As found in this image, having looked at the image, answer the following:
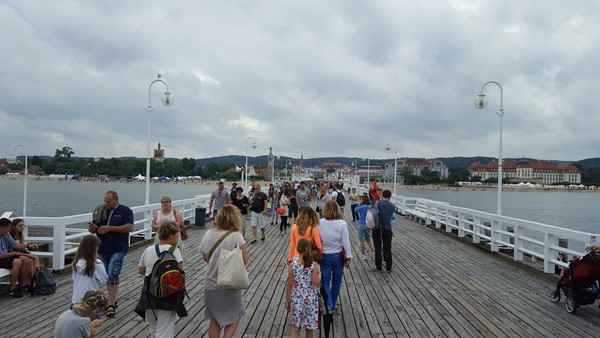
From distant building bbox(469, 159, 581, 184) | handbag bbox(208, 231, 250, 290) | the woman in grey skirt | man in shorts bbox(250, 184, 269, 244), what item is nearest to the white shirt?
the woman in grey skirt

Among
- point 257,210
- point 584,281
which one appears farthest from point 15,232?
point 584,281

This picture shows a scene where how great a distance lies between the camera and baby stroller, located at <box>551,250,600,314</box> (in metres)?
5.54

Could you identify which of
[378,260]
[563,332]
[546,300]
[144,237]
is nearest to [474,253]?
[378,260]

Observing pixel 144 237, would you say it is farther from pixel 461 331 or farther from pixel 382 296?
pixel 461 331

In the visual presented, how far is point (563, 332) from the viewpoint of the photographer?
509cm

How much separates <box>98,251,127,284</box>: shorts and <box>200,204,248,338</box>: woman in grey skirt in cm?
187

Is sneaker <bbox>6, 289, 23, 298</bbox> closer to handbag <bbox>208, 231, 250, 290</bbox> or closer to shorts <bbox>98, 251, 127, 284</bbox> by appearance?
shorts <bbox>98, 251, 127, 284</bbox>

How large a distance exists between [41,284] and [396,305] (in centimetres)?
480

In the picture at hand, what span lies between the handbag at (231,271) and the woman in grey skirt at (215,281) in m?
0.09

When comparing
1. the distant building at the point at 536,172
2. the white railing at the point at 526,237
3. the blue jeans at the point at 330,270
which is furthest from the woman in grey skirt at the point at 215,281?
the distant building at the point at 536,172

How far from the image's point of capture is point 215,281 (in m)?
3.85

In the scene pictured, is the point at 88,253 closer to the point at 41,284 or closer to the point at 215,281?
the point at 215,281

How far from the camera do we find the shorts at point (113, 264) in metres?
5.27

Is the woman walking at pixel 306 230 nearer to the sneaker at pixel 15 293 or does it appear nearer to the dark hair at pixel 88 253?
the dark hair at pixel 88 253
